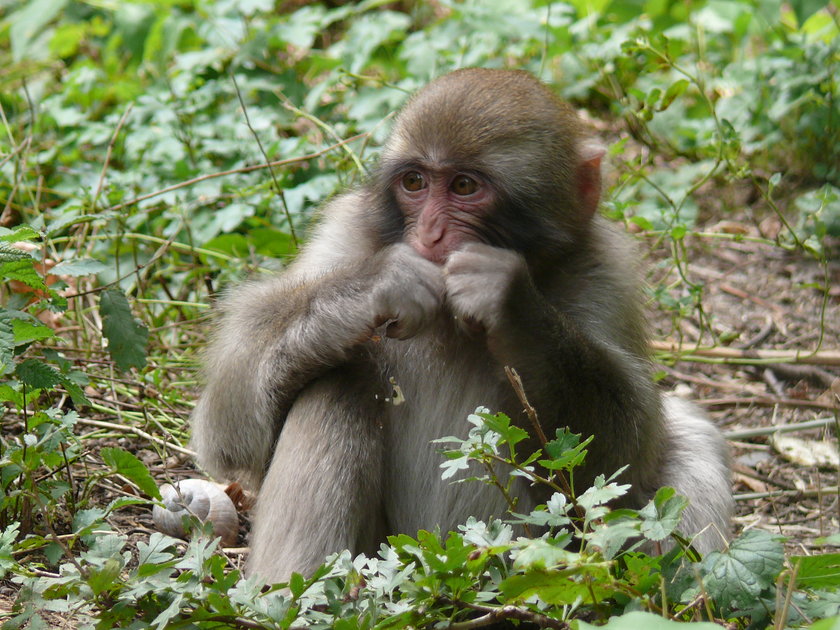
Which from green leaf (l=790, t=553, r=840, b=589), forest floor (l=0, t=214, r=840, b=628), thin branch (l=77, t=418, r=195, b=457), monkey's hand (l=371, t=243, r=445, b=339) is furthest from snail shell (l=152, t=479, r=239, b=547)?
green leaf (l=790, t=553, r=840, b=589)

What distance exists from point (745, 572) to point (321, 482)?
1654mm

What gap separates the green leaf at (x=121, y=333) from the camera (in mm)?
4973

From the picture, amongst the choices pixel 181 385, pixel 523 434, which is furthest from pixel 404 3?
pixel 523 434

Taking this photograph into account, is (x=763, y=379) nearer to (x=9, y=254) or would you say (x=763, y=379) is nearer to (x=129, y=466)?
(x=129, y=466)

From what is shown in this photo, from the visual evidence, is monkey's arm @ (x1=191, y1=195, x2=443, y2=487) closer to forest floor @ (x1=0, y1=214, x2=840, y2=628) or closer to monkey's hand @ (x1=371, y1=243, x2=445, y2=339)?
monkey's hand @ (x1=371, y1=243, x2=445, y2=339)

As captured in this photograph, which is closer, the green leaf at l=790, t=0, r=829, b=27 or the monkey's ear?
the monkey's ear

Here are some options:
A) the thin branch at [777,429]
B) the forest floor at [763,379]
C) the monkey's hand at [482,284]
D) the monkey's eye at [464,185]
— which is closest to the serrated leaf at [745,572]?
the monkey's hand at [482,284]

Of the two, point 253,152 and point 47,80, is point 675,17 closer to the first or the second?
point 253,152

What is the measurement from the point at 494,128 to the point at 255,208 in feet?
10.4

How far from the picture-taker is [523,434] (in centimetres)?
341

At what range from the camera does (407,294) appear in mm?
4105

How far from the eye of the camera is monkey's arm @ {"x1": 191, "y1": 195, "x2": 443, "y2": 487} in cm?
418

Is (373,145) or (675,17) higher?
(675,17)

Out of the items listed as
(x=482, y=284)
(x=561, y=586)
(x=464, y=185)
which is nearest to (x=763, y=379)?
(x=464, y=185)
